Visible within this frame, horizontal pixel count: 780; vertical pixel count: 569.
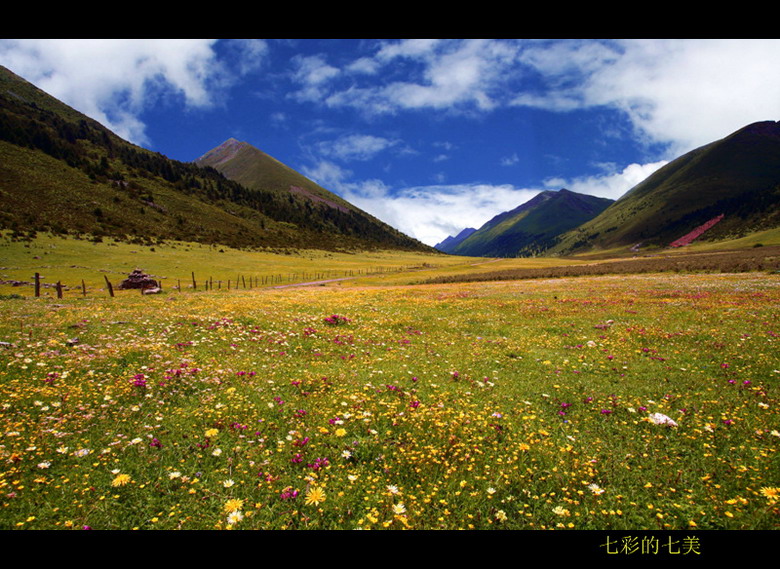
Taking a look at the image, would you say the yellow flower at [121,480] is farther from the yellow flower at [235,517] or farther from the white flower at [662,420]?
the white flower at [662,420]

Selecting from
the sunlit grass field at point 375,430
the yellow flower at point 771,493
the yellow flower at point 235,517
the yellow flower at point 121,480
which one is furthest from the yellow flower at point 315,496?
the yellow flower at point 771,493

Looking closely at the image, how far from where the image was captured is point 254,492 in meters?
6.57

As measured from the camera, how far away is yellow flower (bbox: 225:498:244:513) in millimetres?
5991

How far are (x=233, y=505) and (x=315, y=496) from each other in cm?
147

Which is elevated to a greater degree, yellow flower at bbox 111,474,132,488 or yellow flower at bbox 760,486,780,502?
yellow flower at bbox 111,474,132,488

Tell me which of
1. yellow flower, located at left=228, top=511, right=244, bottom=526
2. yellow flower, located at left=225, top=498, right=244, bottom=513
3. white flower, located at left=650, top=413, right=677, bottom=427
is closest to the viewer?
yellow flower, located at left=228, top=511, right=244, bottom=526

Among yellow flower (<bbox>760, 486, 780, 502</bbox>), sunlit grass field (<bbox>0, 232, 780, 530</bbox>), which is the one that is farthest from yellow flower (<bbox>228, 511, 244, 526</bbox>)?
yellow flower (<bbox>760, 486, 780, 502</bbox>)

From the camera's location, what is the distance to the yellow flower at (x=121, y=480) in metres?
6.35

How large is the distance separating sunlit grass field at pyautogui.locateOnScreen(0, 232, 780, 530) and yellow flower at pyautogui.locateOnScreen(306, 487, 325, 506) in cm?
3

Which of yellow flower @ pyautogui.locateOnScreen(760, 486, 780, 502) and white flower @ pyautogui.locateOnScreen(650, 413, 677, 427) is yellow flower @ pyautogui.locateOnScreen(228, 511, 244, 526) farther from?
white flower @ pyautogui.locateOnScreen(650, 413, 677, 427)

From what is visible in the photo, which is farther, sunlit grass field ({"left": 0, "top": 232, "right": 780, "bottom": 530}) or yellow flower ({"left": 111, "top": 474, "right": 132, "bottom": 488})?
yellow flower ({"left": 111, "top": 474, "right": 132, "bottom": 488})

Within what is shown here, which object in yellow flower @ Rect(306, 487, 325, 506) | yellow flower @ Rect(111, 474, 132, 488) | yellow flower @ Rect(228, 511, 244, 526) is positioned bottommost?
yellow flower @ Rect(306, 487, 325, 506)

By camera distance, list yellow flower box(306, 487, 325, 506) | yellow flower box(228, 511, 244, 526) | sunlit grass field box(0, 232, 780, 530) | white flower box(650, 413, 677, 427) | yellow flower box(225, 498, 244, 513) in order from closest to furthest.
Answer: yellow flower box(228, 511, 244, 526)
yellow flower box(225, 498, 244, 513)
sunlit grass field box(0, 232, 780, 530)
yellow flower box(306, 487, 325, 506)
white flower box(650, 413, 677, 427)
